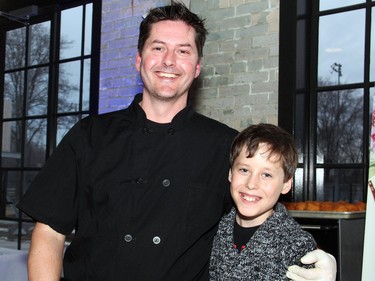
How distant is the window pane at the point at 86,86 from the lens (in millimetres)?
4566

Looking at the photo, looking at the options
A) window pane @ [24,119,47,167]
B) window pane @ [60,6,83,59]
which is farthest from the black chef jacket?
window pane @ [24,119,47,167]

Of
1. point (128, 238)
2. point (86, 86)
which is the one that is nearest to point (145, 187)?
point (128, 238)

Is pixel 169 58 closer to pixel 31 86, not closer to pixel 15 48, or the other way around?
pixel 31 86

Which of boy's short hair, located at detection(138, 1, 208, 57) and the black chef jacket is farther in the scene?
boy's short hair, located at detection(138, 1, 208, 57)

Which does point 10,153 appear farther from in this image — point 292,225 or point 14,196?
point 292,225

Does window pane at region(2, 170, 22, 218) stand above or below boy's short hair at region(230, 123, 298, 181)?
below

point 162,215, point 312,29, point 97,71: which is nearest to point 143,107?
point 162,215

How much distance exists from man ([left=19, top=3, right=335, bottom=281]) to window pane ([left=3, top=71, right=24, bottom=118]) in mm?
3849

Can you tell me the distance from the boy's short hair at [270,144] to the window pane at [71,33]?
11.1ft

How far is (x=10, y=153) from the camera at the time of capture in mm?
5230

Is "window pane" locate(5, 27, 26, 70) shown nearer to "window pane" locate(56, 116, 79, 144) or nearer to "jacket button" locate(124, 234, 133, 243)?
"window pane" locate(56, 116, 79, 144)

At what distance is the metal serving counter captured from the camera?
2.42m

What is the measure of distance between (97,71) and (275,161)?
2970 millimetres

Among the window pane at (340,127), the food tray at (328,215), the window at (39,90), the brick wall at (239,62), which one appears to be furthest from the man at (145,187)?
the window at (39,90)
